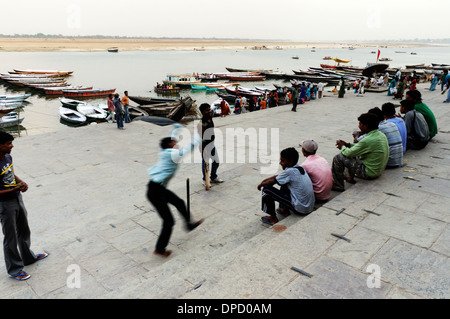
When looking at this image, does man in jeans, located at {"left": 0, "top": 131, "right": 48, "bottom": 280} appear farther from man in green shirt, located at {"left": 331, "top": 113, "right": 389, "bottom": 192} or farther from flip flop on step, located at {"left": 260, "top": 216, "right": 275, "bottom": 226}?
man in green shirt, located at {"left": 331, "top": 113, "right": 389, "bottom": 192}

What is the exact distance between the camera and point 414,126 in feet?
21.6

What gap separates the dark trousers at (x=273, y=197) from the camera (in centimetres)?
413

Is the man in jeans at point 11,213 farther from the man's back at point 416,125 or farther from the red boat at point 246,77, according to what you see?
the red boat at point 246,77

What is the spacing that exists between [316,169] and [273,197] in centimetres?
76

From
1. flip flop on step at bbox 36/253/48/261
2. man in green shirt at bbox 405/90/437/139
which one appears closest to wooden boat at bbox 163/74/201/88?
man in green shirt at bbox 405/90/437/139

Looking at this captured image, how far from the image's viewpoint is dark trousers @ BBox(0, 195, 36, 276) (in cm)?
340

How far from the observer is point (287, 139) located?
978 centimetres

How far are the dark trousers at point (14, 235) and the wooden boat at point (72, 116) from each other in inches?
689

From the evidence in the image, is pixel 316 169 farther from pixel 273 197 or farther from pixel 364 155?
pixel 364 155

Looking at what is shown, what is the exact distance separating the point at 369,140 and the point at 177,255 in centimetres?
342
